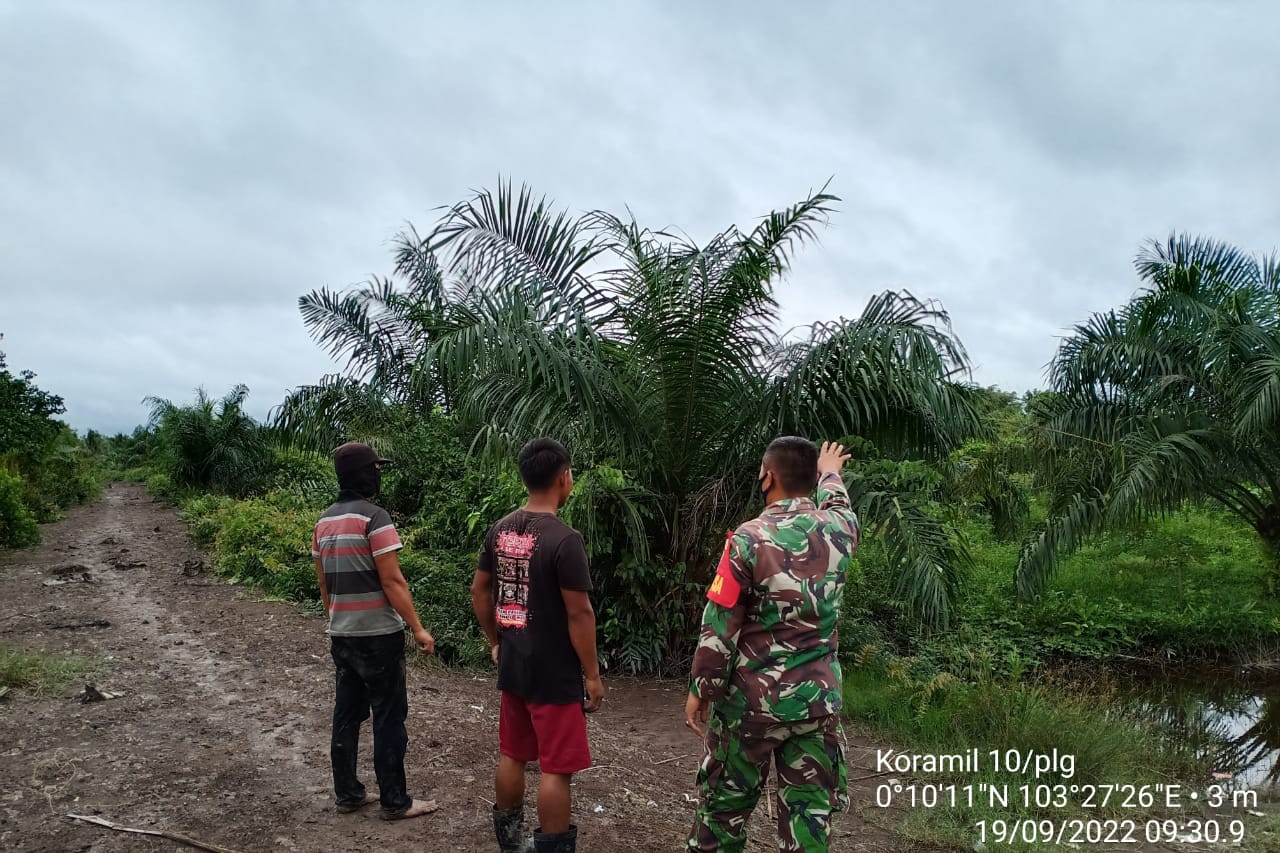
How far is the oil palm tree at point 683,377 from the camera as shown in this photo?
610cm

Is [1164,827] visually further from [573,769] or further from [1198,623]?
[1198,623]

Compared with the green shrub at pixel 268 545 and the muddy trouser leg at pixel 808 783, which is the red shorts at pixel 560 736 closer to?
the muddy trouser leg at pixel 808 783

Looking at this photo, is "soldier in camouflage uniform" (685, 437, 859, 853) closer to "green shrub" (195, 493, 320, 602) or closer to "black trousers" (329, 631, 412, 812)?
"black trousers" (329, 631, 412, 812)

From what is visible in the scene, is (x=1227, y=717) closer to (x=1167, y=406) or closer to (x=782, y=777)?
(x=1167, y=406)

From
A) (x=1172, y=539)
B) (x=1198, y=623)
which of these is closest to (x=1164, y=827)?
(x=1198, y=623)

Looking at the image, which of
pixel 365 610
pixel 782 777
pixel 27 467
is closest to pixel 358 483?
pixel 365 610

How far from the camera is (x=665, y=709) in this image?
265 inches

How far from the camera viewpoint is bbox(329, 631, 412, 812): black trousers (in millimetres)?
3592

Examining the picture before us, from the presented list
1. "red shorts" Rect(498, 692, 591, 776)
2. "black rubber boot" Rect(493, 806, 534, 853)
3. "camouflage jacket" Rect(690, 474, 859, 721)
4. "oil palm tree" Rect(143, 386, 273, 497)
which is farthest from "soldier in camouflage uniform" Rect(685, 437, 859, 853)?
"oil palm tree" Rect(143, 386, 273, 497)

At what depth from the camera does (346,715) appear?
370cm

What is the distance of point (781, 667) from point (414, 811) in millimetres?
2037

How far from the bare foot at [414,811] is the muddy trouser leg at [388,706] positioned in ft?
0.40

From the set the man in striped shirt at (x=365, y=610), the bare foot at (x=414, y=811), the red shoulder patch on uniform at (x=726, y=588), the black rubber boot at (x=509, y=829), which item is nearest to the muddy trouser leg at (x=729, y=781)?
the red shoulder patch on uniform at (x=726, y=588)

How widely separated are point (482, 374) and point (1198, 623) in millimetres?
9806
